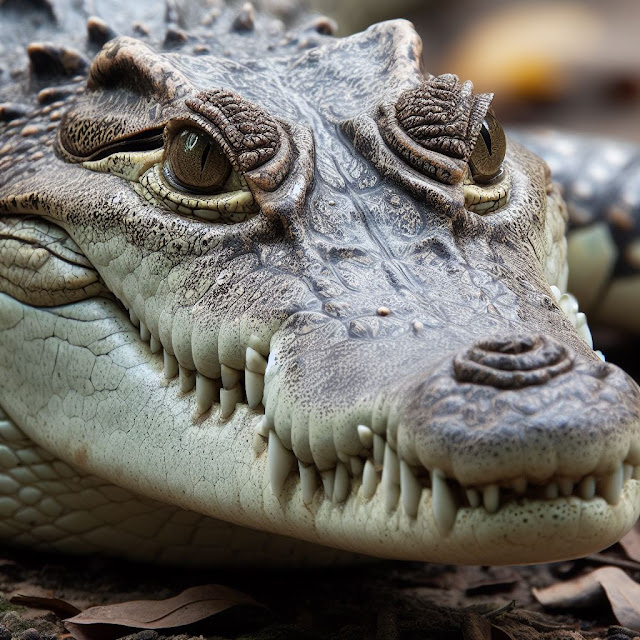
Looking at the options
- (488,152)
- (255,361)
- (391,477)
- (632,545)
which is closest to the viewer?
(391,477)

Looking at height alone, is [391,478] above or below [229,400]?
below

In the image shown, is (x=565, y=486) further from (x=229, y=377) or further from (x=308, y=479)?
(x=229, y=377)

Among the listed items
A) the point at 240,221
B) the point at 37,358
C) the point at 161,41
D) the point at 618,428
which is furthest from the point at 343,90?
the point at 618,428

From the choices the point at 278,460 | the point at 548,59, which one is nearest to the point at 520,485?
the point at 278,460

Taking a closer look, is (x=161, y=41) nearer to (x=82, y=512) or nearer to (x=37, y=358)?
(x=37, y=358)

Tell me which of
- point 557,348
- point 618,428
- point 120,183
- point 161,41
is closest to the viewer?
point 618,428

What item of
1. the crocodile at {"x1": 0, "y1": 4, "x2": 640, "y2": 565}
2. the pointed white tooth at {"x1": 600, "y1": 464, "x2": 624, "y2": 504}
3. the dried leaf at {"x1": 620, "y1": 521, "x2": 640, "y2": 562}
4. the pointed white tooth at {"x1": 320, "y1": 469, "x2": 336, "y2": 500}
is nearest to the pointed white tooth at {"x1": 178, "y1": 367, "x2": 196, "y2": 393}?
the crocodile at {"x1": 0, "y1": 4, "x2": 640, "y2": 565}

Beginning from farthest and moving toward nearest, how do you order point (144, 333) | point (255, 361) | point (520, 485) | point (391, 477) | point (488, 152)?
point (488, 152) → point (144, 333) → point (255, 361) → point (391, 477) → point (520, 485)
